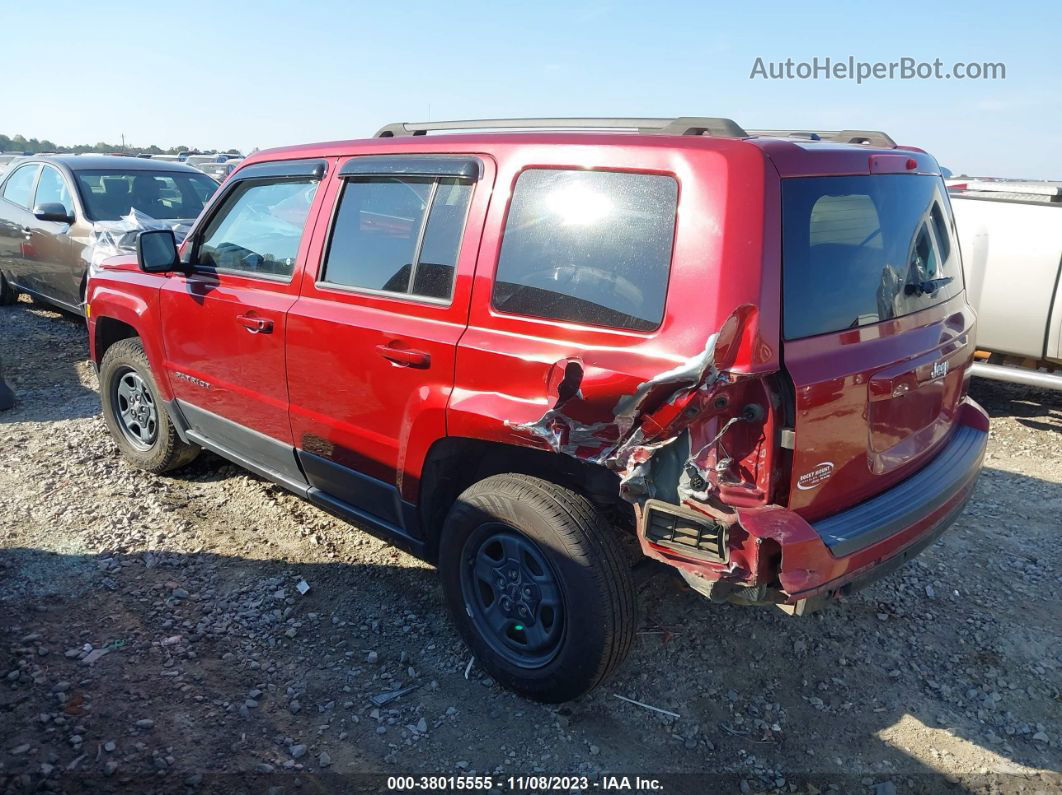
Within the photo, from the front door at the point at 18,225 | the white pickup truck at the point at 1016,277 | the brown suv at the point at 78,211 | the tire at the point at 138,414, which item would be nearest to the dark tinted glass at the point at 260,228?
the tire at the point at 138,414

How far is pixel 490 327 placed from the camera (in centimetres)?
283

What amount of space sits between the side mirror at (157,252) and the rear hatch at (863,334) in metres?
3.22

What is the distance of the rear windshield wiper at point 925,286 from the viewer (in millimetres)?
2861

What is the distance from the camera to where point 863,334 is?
2.62 meters

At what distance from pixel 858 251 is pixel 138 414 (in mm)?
4249

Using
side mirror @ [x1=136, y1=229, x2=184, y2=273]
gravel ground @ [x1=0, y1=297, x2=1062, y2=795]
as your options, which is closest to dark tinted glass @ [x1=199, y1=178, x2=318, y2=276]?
side mirror @ [x1=136, y1=229, x2=184, y2=273]

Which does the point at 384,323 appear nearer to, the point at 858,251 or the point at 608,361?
the point at 608,361

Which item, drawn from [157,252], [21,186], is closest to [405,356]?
[157,252]

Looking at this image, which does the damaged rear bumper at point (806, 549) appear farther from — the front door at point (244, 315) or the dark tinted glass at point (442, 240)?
the front door at point (244, 315)

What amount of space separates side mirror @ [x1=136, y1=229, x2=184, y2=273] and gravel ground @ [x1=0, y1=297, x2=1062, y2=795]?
4.38ft

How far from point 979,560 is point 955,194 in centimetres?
356

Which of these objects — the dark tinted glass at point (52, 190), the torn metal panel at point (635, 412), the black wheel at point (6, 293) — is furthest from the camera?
the black wheel at point (6, 293)

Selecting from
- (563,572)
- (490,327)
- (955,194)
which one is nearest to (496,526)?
(563,572)

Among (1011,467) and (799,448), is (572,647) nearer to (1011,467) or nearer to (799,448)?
(799,448)
